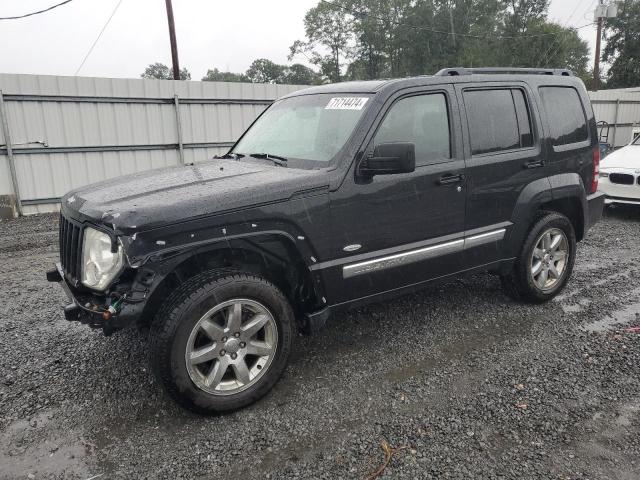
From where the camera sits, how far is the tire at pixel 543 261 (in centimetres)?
434

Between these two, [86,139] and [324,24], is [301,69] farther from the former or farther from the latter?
[86,139]

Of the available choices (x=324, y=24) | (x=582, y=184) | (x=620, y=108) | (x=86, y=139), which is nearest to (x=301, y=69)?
(x=324, y=24)

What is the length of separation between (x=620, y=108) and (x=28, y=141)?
1975 cm

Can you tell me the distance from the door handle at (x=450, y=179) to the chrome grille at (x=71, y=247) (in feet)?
8.05

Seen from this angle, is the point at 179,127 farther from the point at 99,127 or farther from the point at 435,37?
the point at 435,37

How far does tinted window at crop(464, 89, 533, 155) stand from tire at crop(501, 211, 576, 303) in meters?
0.78

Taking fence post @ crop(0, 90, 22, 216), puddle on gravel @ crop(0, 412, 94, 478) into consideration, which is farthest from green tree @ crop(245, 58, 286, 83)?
puddle on gravel @ crop(0, 412, 94, 478)

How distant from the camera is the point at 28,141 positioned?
9336 millimetres

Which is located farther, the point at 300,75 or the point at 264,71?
the point at 264,71

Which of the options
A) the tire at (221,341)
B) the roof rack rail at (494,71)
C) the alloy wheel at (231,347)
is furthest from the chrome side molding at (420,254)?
the roof rack rail at (494,71)

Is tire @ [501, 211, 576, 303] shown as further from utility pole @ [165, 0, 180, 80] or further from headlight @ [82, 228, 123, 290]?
utility pole @ [165, 0, 180, 80]

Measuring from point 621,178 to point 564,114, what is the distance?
4.84 metres

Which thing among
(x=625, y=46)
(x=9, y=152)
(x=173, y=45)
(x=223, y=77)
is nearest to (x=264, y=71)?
(x=223, y=77)

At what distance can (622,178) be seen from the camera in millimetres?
8383
